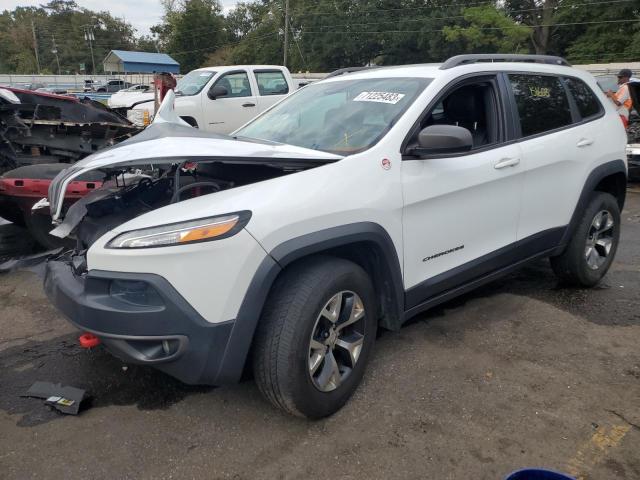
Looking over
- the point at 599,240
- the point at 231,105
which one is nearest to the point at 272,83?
Result: the point at 231,105

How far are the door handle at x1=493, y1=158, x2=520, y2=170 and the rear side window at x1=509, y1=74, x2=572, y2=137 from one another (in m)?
0.29

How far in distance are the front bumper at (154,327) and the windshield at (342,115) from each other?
1234 millimetres

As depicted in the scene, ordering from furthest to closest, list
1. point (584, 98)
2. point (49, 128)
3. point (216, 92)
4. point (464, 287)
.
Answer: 1. point (216, 92)
2. point (49, 128)
3. point (584, 98)
4. point (464, 287)

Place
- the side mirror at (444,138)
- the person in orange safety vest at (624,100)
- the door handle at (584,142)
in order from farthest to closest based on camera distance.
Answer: the person in orange safety vest at (624,100), the door handle at (584,142), the side mirror at (444,138)

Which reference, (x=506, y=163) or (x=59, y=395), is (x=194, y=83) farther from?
(x=59, y=395)

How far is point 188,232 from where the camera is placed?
7.68 ft

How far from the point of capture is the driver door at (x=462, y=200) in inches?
121

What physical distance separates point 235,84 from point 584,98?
7905mm

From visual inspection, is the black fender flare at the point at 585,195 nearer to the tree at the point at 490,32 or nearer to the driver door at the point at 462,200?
the driver door at the point at 462,200

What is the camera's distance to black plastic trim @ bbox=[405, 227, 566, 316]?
3191 millimetres

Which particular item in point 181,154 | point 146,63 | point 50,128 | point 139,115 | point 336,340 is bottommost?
point 146,63

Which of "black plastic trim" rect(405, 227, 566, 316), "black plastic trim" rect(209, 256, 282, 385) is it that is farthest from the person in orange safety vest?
"black plastic trim" rect(209, 256, 282, 385)

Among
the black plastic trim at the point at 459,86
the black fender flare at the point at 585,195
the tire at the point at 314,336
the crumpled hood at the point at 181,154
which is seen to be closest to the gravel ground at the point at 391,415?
the tire at the point at 314,336

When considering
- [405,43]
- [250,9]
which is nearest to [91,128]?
[405,43]
